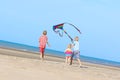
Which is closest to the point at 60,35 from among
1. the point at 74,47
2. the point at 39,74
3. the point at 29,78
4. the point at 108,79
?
the point at 74,47

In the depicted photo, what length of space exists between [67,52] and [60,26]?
156 centimetres

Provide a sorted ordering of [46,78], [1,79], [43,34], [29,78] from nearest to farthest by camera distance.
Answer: [1,79] < [29,78] < [46,78] < [43,34]

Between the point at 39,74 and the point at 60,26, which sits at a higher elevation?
the point at 60,26

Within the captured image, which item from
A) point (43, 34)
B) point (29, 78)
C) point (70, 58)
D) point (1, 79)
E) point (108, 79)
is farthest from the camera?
point (70, 58)

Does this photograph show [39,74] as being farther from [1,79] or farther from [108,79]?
[108,79]

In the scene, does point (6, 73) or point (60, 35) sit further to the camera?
point (60, 35)

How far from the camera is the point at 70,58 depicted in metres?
21.3

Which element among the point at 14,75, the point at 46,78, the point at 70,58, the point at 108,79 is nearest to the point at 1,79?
the point at 14,75

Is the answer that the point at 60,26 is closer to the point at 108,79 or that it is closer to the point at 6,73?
the point at 108,79

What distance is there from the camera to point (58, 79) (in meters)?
12.1

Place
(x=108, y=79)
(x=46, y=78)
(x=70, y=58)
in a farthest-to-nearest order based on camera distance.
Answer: (x=70, y=58) → (x=108, y=79) → (x=46, y=78)

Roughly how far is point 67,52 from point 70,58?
2.02 ft

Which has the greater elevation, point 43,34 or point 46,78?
point 43,34

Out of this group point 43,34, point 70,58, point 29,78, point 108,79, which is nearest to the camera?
point 29,78
